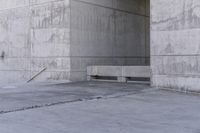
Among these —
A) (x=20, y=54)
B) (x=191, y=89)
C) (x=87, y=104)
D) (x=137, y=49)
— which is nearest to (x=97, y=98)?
(x=87, y=104)

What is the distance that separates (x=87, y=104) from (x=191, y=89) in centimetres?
496

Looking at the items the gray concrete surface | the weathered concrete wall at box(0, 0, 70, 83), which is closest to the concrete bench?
the gray concrete surface

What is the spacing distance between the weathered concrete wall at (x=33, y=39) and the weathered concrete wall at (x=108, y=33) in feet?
1.97

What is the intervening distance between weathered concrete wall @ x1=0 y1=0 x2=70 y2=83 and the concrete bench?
4.93 feet

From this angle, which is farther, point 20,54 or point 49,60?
point 20,54

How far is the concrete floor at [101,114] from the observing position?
619cm

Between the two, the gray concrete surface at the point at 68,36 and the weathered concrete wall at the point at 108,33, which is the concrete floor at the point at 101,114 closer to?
the gray concrete surface at the point at 68,36

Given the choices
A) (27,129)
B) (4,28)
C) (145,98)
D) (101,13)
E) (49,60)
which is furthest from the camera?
(4,28)

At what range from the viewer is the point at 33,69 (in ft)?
61.4

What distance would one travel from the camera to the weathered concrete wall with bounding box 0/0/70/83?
17.2 m

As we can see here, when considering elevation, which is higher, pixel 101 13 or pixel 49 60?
pixel 101 13

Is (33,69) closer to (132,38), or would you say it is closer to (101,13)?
(101,13)

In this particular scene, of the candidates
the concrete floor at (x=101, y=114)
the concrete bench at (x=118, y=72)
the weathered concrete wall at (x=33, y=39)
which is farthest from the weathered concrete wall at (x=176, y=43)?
the weathered concrete wall at (x=33, y=39)

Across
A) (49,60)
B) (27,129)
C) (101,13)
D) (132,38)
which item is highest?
(101,13)
